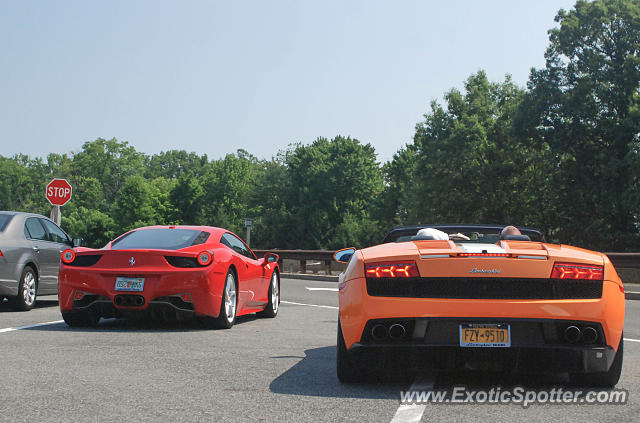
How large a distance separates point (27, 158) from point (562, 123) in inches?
4973

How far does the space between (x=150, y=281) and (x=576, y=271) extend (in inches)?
210

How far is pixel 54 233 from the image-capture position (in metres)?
14.2

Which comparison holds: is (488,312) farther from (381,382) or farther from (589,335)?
(381,382)

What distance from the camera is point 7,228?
12.6 meters

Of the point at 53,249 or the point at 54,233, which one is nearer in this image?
the point at 53,249

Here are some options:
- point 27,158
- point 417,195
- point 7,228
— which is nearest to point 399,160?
point 417,195

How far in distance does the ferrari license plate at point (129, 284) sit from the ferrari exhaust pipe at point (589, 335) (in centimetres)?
543

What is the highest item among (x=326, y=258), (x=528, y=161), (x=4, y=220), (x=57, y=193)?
(x=528, y=161)

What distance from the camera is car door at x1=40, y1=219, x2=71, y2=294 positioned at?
44.3 ft

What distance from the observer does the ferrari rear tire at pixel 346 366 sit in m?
5.80

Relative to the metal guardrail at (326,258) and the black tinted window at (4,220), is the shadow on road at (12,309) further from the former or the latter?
the metal guardrail at (326,258)

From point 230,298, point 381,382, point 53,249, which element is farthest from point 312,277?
point 381,382

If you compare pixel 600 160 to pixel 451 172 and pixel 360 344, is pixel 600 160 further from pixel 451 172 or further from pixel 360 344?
pixel 360 344

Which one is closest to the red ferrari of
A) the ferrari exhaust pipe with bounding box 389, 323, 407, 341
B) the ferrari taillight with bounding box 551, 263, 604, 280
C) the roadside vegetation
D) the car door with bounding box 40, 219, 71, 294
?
the car door with bounding box 40, 219, 71, 294
